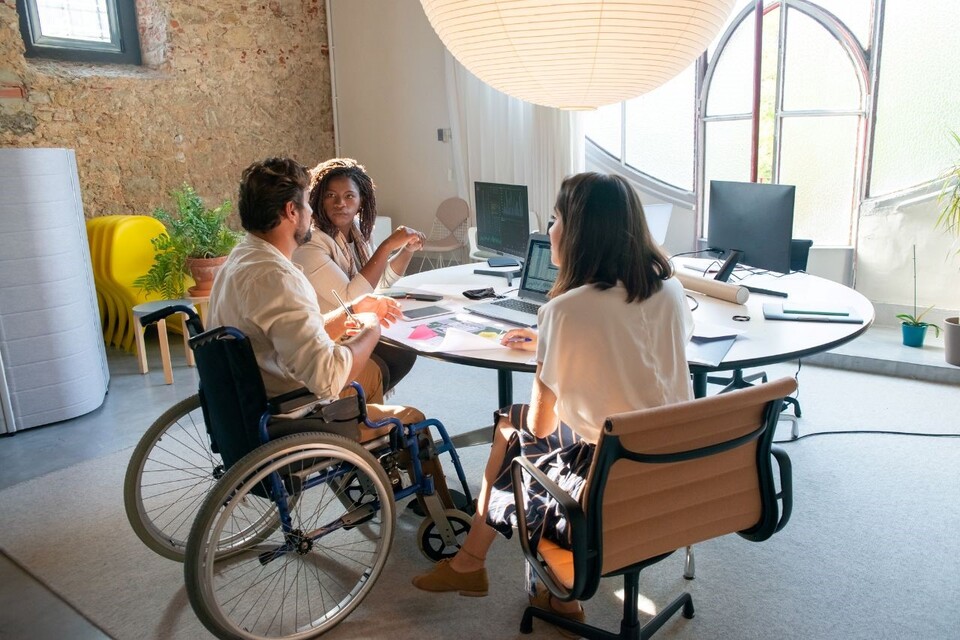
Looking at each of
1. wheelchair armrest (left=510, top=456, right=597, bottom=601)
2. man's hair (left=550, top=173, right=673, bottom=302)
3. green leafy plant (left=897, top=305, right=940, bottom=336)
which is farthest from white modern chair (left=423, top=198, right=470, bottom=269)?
wheelchair armrest (left=510, top=456, right=597, bottom=601)

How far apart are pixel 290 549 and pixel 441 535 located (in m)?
0.46

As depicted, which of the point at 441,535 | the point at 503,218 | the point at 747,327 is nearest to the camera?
the point at 441,535

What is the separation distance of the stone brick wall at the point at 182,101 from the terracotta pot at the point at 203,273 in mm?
1327

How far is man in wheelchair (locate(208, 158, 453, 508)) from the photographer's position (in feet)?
6.20

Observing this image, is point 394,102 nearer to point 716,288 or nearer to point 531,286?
point 531,286

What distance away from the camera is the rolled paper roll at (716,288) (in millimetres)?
2600

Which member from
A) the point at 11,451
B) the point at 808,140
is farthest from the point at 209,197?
the point at 808,140

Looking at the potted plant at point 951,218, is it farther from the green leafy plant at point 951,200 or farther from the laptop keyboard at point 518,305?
the laptop keyboard at point 518,305

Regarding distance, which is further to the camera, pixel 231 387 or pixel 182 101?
pixel 182 101

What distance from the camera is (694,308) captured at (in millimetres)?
2562

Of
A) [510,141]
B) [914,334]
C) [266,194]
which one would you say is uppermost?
[510,141]

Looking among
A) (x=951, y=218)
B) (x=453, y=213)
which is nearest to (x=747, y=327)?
(x=951, y=218)

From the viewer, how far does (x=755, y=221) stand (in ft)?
8.84

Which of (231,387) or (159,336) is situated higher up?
(231,387)
